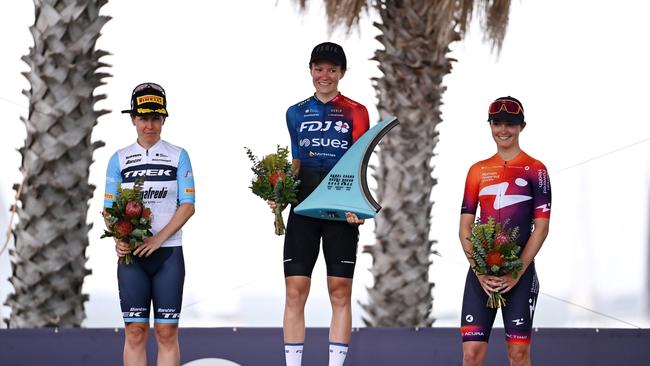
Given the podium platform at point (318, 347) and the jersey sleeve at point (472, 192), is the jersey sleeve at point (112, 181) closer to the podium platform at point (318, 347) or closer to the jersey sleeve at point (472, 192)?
the podium platform at point (318, 347)

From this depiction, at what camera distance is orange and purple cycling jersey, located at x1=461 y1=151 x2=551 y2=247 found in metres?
5.95

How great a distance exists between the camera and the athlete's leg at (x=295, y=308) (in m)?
6.12

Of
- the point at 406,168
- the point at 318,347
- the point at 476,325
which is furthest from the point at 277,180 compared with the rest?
the point at 406,168

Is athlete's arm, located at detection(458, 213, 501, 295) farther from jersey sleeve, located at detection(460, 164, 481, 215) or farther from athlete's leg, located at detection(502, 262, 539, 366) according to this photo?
athlete's leg, located at detection(502, 262, 539, 366)

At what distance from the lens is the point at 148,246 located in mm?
5961

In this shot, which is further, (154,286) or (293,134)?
(293,134)

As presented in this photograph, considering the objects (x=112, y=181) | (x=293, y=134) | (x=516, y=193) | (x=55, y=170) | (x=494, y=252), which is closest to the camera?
(x=494, y=252)

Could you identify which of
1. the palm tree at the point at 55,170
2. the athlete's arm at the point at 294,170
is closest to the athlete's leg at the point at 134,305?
the athlete's arm at the point at 294,170

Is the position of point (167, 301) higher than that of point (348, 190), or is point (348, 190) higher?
point (348, 190)

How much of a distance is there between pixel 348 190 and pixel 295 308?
78cm

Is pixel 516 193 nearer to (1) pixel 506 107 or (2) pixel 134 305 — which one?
(1) pixel 506 107

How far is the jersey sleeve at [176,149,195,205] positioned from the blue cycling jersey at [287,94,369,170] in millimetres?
681

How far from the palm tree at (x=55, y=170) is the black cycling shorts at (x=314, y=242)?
2.92 m

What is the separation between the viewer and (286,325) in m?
6.14
